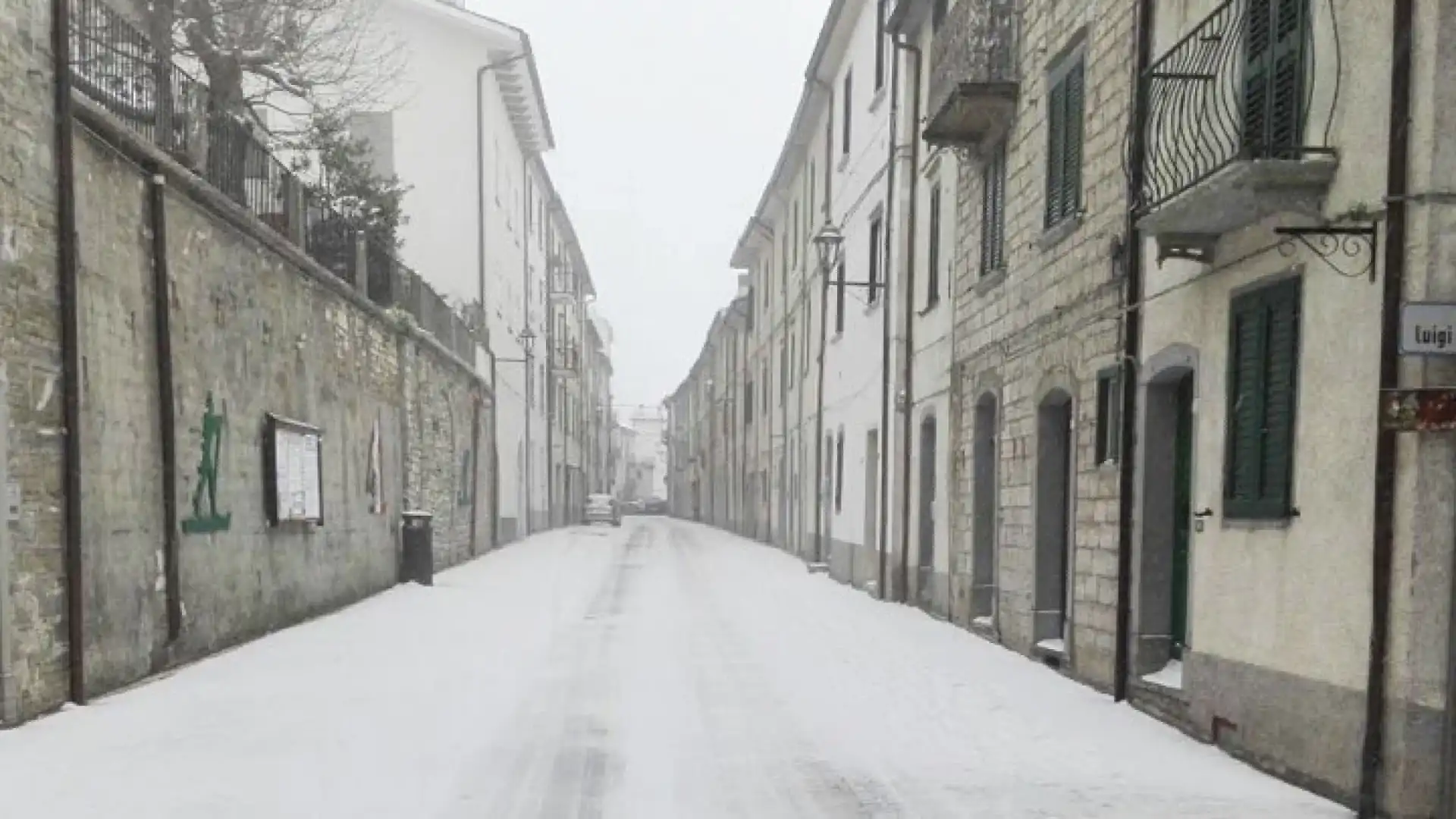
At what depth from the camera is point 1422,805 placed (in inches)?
180

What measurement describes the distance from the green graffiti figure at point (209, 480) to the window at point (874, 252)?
9.94 metres

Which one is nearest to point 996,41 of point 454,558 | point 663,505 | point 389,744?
point 389,744

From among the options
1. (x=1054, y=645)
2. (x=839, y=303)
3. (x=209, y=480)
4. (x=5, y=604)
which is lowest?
(x=1054, y=645)

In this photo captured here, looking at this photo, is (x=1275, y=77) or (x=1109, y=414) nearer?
(x=1275, y=77)

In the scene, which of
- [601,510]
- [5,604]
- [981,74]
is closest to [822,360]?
[981,74]

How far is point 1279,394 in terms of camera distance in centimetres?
584

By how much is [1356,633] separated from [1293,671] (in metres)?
0.60

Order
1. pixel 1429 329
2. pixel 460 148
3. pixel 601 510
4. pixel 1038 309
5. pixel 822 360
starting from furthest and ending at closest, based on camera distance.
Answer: pixel 601 510 < pixel 460 148 < pixel 822 360 < pixel 1038 309 < pixel 1429 329

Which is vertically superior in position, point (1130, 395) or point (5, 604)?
point (1130, 395)

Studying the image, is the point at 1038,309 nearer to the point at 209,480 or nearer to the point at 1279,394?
the point at 1279,394

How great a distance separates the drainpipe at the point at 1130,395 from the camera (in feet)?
24.8

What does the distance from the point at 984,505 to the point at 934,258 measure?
152 inches

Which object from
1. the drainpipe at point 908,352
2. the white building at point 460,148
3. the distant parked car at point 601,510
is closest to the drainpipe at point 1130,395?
the drainpipe at point 908,352

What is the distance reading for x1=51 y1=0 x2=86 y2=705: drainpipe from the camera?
6445 mm
